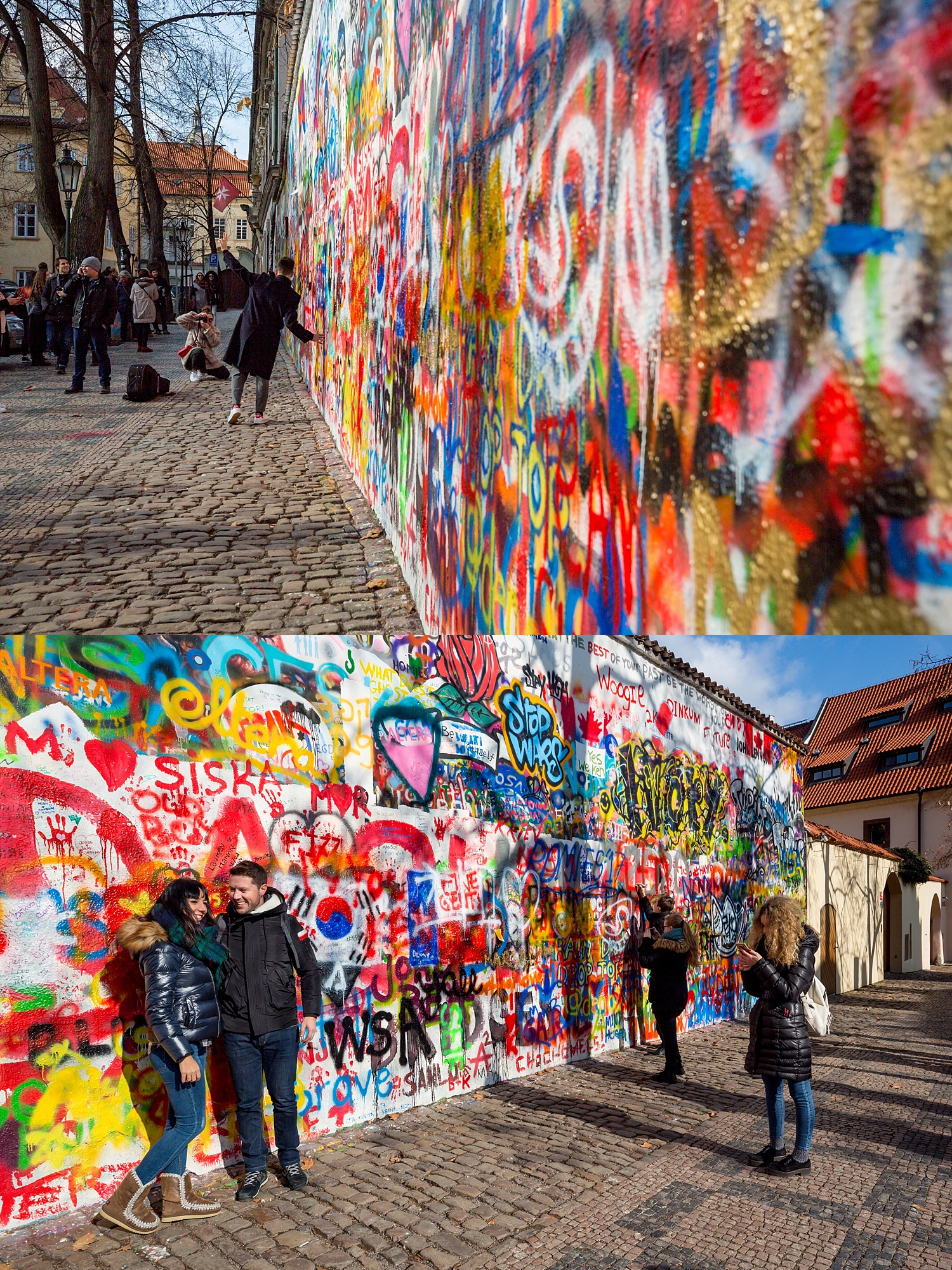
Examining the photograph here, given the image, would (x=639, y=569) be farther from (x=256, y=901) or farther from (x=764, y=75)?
(x=256, y=901)

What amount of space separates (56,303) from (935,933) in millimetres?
29853

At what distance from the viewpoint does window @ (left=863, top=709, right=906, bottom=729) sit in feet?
117

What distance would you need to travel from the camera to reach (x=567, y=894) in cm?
862

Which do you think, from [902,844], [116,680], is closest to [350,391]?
[116,680]

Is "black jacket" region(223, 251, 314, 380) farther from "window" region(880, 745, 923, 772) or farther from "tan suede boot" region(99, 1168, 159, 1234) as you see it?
"window" region(880, 745, 923, 772)

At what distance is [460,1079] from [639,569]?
5.02 m

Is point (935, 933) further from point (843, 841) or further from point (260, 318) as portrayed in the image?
point (260, 318)

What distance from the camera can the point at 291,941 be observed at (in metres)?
5.00

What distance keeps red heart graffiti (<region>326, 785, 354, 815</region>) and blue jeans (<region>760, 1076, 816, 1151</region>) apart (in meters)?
2.73

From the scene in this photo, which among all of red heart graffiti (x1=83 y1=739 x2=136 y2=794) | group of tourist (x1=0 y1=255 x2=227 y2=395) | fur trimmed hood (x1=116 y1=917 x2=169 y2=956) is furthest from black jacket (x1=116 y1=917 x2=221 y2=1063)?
group of tourist (x1=0 y1=255 x2=227 y2=395)

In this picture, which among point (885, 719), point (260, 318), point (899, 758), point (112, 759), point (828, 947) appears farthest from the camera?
point (885, 719)

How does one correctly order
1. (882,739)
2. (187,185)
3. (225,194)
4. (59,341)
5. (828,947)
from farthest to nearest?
(187,185) < (882,739) < (225,194) < (59,341) < (828,947)

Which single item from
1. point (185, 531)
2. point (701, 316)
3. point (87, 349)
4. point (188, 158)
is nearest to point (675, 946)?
point (185, 531)

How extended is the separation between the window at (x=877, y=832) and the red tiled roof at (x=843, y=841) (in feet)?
33.7
